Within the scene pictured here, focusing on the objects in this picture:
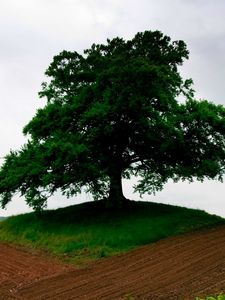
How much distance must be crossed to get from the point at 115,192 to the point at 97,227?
405cm

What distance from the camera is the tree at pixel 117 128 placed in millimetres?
37344

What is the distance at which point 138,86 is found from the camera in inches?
1517

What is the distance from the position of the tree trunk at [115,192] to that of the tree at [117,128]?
0.23ft

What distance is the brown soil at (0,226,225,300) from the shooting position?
21.2 meters

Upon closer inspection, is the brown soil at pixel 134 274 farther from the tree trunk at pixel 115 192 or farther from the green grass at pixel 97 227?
the tree trunk at pixel 115 192

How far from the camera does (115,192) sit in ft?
129

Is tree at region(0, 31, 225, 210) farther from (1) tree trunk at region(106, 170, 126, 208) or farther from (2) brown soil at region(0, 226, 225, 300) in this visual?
(2) brown soil at region(0, 226, 225, 300)

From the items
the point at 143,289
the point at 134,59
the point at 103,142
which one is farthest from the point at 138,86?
the point at 143,289

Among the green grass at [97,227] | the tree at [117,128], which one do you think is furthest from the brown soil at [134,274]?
the tree at [117,128]

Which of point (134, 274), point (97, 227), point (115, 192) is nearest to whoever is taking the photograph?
point (134, 274)

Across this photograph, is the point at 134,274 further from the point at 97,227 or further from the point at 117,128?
the point at 117,128

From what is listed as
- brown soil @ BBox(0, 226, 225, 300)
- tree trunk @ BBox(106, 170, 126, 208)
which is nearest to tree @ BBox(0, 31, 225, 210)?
tree trunk @ BBox(106, 170, 126, 208)

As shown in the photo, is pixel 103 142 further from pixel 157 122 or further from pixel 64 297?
pixel 64 297

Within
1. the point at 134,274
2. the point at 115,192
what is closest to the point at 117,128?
the point at 115,192
